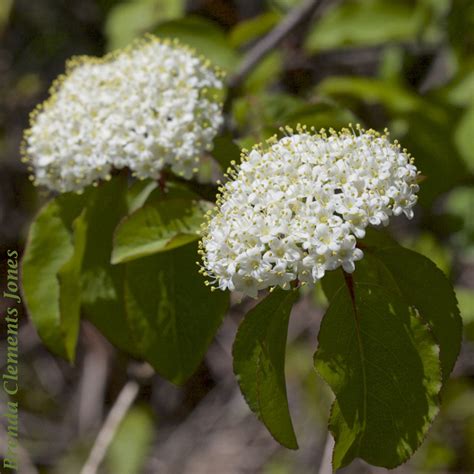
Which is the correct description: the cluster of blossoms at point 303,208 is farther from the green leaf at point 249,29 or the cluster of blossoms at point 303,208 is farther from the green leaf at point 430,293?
the green leaf at point 249,29

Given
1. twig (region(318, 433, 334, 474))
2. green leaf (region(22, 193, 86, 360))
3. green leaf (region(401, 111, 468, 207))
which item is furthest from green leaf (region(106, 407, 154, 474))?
green leaf (region(401, 111, 468, 207))

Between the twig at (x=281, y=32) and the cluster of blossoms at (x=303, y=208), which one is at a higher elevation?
the cluster of blossoms at (x=303, y=208)

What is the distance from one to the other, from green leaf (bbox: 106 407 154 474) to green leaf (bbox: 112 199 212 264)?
7.59 ft

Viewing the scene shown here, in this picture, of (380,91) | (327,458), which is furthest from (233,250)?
(380,91)

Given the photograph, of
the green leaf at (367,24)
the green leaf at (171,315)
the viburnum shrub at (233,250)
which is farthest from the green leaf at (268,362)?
the green leaf at (367,24)

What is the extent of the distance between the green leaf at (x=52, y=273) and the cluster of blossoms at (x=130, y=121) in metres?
0.09

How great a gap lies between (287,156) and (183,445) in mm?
2831

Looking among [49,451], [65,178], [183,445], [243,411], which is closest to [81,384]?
[49,451]

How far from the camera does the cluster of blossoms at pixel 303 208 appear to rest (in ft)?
4.70

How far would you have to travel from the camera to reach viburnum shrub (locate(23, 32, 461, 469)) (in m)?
1.43

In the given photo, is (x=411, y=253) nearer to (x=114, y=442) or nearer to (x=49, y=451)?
(x=114, y=442)

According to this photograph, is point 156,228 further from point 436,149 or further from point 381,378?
point 436,149

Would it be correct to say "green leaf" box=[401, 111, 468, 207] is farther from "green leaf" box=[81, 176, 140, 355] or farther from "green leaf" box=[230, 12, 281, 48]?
"green leaf" box=[81, 176, 140, 355]

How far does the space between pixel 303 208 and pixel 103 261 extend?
71 cm
